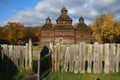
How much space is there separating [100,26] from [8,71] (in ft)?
252

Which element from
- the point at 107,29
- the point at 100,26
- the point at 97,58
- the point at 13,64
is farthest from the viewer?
the point at 100,26

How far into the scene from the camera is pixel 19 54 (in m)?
14.4

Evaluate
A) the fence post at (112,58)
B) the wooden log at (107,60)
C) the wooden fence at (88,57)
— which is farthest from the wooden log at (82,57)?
the fence post at (112,58)

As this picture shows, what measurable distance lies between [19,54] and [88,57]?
407 centimetres

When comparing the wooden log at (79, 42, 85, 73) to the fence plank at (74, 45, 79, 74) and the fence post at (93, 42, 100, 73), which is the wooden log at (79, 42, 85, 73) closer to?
the fence plank at (74, 45, 79, 74)

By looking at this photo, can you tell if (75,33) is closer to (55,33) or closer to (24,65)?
(55,33)

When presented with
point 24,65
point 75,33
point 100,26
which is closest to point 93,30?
point 100,26

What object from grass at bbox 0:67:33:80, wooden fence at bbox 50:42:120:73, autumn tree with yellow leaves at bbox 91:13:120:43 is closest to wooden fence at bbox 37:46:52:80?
wooden fence at bbox 50:42:120:73

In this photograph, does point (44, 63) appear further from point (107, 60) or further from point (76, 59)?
point (107, 60)

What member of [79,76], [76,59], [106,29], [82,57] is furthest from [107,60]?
[106,29]

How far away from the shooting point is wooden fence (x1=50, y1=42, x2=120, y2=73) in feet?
41.9

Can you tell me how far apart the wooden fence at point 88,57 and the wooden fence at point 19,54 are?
1.58 meters

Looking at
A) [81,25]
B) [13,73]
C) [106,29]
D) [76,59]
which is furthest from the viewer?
[106,29]

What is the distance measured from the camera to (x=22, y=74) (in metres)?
12.8
